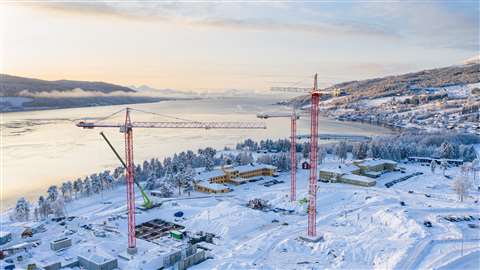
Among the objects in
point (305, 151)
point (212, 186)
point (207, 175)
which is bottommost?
point (212, 186)

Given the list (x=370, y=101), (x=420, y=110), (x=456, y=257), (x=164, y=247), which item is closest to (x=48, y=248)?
(x=164, y=247)

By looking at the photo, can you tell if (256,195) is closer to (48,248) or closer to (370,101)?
(48,248)

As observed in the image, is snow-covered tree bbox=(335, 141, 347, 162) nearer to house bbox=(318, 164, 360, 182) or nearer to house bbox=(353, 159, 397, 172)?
house bbox=(353, 159, 397, 172)

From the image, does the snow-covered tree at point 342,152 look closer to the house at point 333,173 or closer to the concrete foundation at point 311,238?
the house at point 333,173

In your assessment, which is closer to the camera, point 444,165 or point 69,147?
point 444,165

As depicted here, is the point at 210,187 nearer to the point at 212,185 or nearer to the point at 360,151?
the point at 212,185

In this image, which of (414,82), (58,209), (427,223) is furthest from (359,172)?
(414,82)

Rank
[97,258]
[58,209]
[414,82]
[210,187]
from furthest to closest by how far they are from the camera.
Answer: [414,82] < [210,187] < [58,209] < [97,258]

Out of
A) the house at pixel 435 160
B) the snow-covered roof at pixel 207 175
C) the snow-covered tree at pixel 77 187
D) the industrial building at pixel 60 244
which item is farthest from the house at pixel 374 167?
the industrial building at pixel 60 244
